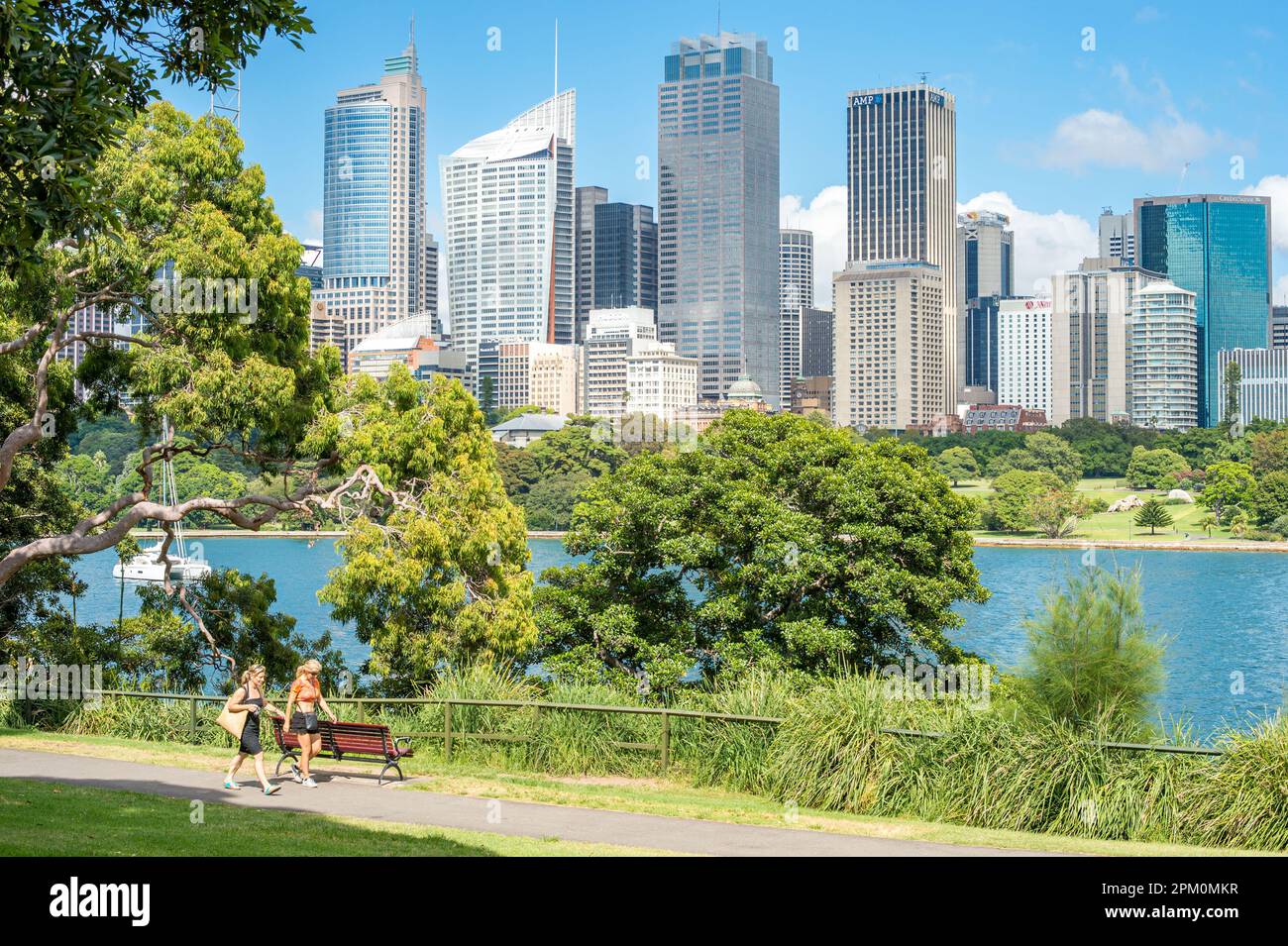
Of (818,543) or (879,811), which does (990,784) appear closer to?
(879,811)

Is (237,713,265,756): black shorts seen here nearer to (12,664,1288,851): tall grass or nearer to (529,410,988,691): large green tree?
(12,664,1288,851): tall grass

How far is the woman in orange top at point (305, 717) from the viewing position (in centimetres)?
1452

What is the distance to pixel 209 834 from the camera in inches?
433

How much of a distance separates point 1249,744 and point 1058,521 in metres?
111

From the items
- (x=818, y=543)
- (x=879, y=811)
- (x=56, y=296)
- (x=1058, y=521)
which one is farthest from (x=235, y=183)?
(x=1058, y=521)

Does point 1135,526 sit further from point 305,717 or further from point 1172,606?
point 305,717

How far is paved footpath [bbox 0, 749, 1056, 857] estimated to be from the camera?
38.5ft

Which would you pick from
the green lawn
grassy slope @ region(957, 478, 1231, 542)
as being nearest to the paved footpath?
the green lawn

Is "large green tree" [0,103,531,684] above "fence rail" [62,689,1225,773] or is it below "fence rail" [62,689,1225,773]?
above

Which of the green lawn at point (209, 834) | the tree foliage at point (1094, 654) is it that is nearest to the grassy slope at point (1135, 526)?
the tree foliage at point (1094, 654)

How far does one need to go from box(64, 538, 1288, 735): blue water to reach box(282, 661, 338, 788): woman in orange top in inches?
337

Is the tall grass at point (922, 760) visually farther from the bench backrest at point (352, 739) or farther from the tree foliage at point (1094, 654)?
the bench backrest at point (352, 739)

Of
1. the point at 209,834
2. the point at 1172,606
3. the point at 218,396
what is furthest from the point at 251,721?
the point at 1172,606

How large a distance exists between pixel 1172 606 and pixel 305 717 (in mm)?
67991
